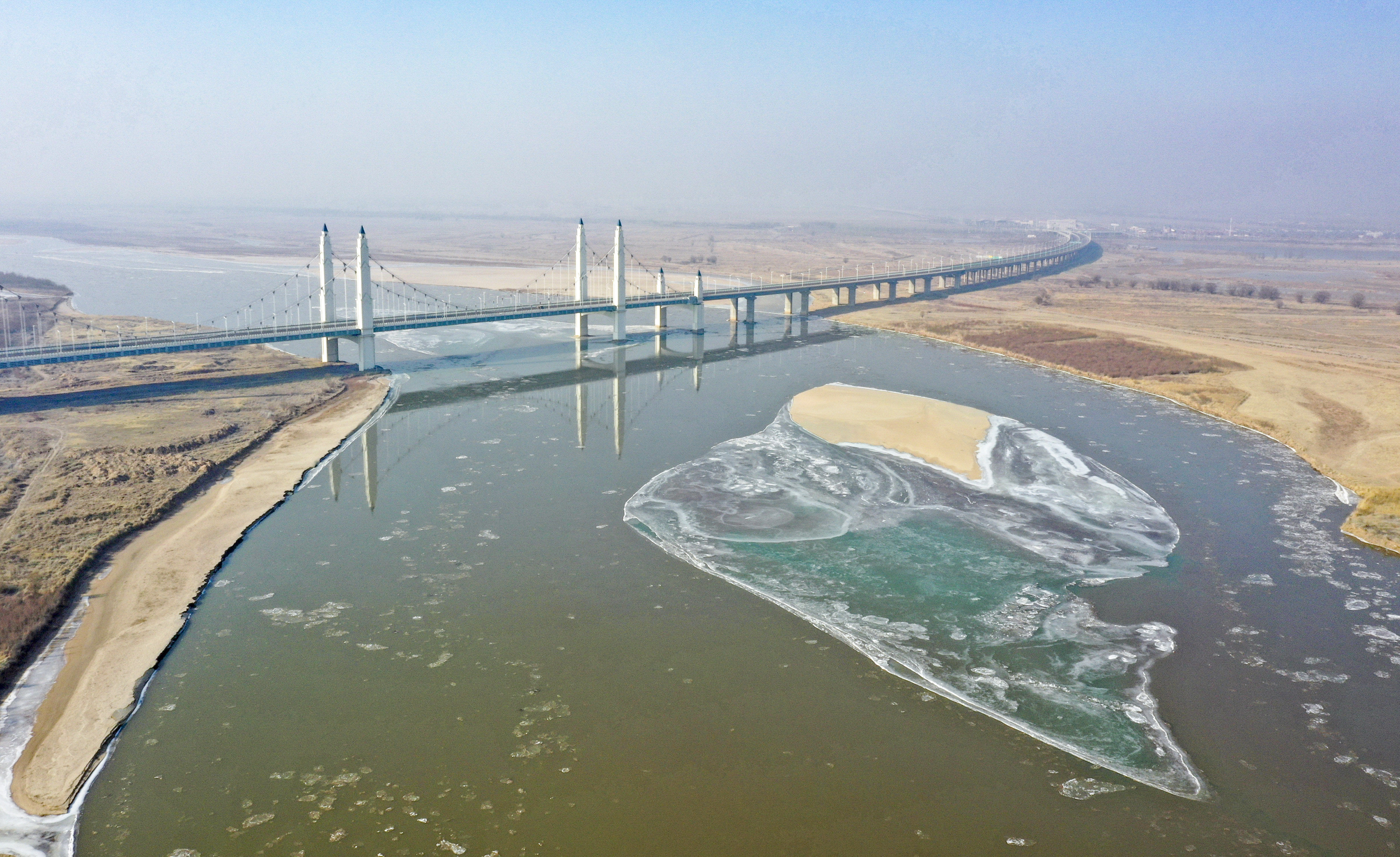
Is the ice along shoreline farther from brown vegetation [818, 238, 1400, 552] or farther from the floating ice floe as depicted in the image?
brown vegetation [818, 238, 1400, 552]

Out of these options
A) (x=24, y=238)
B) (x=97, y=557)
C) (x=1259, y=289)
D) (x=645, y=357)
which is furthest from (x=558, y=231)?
(x=97, y=557)

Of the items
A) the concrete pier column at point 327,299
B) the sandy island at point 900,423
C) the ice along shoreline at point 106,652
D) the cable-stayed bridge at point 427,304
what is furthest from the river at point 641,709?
the concrete pier column at point 327,299

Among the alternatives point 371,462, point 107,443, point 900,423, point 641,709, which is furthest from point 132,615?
point 900,423

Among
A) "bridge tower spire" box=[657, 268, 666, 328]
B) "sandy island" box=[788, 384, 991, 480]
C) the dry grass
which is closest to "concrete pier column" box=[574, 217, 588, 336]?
"bridge tower spire" box=[657, 268, 666, 328]

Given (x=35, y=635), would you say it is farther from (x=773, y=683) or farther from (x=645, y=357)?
(x=645, y=357)

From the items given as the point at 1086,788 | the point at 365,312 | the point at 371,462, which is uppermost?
the point at 365,312

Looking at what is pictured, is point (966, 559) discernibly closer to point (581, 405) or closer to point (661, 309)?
point (581, 405)

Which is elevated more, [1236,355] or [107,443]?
[1236,355]
